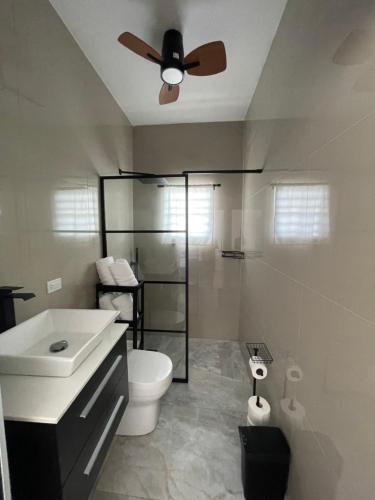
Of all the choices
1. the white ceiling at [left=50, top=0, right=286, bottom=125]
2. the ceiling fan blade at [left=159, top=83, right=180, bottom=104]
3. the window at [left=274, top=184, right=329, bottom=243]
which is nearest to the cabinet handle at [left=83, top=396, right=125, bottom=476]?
the window at [left=274, top=184, right=329, bottom=243]

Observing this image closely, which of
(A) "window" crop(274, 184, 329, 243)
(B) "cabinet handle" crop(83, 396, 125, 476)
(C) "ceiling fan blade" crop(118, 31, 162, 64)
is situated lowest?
(B) "cabinet handle" crop(83, 396, 125, 476)

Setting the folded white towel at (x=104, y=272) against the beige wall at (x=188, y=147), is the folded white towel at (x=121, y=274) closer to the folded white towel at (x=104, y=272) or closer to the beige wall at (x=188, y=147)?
the folded white towel at (x=104, y=272)

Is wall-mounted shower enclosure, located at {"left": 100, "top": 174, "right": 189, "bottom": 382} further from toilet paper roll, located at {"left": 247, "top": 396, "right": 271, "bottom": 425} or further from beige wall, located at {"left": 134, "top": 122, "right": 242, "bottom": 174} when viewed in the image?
toilet paper roll, located at {"left": 247, "top": 396, "right": 271, "bottom": 425}

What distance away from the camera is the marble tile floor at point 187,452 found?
1.22 meters

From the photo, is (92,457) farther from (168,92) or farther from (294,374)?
(168,92)

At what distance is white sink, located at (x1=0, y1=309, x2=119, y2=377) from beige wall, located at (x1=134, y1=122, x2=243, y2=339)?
166 cm

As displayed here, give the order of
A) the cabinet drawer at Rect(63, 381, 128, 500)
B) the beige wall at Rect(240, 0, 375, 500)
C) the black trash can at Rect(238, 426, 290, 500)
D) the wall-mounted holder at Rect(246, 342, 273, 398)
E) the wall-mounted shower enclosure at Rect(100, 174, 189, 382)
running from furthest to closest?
the wall-mounted shower enclosure at Rect(100, 174, 189, 382)
the wall-mounted holder at Rect(246, 342, 273, 398)
the black trash can at Rect(238, 426, 290, 500)
the cabinet drawer at Rect(63, 381, 128, 500)
the beige wall at Rect(240, 0, 375, 500)

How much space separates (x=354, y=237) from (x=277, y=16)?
5.22 feet

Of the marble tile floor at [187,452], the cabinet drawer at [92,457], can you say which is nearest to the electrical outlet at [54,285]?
the cabinet drawer at [92,457]

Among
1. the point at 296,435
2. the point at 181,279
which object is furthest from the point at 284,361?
the point at 181,279

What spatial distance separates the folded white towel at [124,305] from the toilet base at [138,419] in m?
0.63

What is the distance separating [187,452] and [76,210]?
186cm

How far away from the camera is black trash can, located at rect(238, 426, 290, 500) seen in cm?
111

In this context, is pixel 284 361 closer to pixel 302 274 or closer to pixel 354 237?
pixel 302 274
